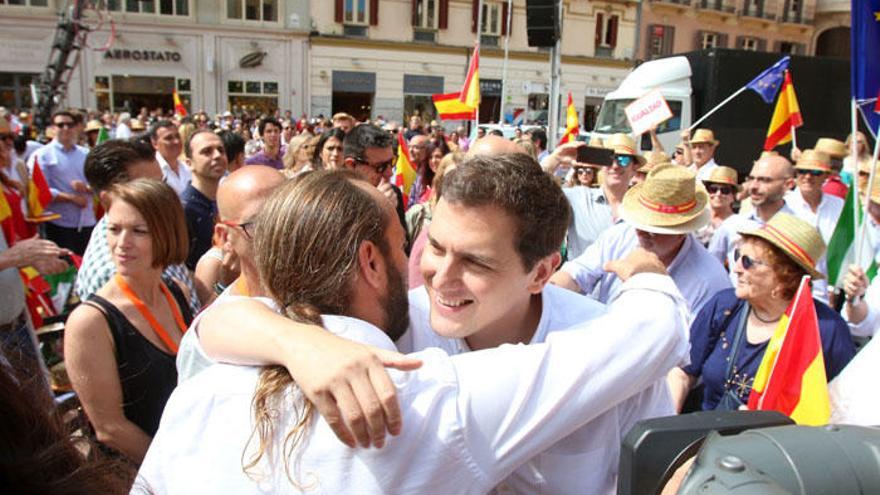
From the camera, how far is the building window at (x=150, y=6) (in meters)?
23.2

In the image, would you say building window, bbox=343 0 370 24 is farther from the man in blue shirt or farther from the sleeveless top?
the sleeveless top

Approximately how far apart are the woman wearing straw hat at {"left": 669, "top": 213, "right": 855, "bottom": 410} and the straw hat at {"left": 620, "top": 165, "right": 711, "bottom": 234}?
0.30m

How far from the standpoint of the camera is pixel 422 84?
27500 millimetres

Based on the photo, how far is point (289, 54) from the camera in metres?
25.5

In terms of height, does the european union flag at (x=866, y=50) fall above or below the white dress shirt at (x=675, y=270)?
above

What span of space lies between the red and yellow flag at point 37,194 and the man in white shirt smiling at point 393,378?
4891 millimetres

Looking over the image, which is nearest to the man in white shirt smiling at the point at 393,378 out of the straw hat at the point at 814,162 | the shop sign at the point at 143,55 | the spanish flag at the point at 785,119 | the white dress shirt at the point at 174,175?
the straw hat at the point at 814,162

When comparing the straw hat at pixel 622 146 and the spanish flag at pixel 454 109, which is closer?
the straw hat at pixel 622 146

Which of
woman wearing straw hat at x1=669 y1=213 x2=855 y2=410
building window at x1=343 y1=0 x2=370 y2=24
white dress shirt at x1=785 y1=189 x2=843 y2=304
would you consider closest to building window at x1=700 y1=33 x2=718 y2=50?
building window at x1=343 y1=0 x2=370 y2=24

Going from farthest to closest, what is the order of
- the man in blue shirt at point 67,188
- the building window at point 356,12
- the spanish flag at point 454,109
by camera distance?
1. the building window at point 356,12
2. the spanish flag at point 454,109
3. the man in blue shirt at point 67,188

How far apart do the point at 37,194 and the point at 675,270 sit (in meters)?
5.17

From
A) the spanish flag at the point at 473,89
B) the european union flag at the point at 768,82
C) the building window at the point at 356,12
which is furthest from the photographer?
the building window at the point at 356,12

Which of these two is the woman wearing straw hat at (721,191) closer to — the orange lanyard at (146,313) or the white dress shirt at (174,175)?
the orange lanyard at (146,313)

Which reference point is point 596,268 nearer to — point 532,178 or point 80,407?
point 532,178
